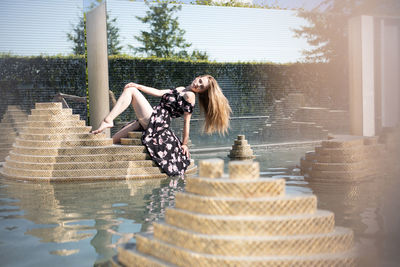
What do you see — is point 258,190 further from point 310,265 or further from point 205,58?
point 205,58

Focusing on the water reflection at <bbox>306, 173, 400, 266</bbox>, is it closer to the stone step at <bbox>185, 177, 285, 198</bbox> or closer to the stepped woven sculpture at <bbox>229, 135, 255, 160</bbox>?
the stone step at <bbox>185, 177, 285, 198</bbox>

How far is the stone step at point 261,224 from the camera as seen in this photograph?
9.05 feet

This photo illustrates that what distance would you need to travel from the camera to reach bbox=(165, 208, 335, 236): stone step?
2.76 metres

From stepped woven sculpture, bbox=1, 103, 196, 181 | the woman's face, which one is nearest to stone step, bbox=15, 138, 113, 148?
stepped woven sculpture, bbox=1, 103, 196, 181

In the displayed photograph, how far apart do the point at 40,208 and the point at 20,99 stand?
614 cm

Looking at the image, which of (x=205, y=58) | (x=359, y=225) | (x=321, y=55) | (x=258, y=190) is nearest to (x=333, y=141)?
(x=359, y=225)

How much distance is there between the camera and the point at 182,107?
770 cm

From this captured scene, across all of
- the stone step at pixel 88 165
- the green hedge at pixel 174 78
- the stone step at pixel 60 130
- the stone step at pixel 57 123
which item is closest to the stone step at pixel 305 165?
the stone step at pixel 88 165

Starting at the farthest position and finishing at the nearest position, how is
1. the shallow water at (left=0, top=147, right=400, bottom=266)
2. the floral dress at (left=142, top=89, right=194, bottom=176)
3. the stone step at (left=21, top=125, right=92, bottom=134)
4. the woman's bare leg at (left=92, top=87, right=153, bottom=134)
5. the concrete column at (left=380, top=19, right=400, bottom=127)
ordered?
the woman's bare leg at (left=92, top=87, right=153, bottom=134) → the stone step at (left=21, top=125, right=92, bottom=134) → the floral dress at (left=142, top=89, right=194, bottom=176) → the shallow water at (left=0, top=147, right=400, bottom=266) → the concrete column at (left=380, top=19, right=400, bottom=127)

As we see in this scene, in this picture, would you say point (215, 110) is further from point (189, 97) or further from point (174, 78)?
point (174, 78)

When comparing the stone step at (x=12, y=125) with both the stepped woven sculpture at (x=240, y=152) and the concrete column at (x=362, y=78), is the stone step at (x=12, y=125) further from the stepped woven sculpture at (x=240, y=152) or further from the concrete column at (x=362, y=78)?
the concrete column at (x=362, y=78)

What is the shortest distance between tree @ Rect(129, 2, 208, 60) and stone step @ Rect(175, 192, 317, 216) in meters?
10.3

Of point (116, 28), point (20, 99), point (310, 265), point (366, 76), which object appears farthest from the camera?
point (116, 28)

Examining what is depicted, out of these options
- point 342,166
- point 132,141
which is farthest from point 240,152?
point 342,166
